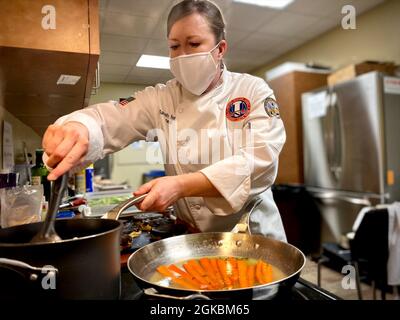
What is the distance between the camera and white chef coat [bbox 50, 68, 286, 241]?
1.91 ft

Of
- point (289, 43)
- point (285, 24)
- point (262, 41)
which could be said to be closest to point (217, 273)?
point (262, 41)

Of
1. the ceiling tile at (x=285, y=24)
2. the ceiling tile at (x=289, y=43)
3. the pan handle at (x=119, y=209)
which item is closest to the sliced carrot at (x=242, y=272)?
the pan handle at (x=119, y=209)

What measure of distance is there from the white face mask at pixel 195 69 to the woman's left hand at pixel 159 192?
223mm

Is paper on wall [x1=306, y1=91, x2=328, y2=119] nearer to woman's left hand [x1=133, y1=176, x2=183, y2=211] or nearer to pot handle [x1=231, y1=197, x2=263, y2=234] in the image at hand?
pot handle [x1=231, y1=197, x2=263, y2=234]

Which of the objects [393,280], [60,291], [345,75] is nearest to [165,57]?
[60,291]

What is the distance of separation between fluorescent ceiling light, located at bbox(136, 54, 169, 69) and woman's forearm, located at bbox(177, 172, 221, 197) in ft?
0.84

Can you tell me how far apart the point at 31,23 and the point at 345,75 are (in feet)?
7.72

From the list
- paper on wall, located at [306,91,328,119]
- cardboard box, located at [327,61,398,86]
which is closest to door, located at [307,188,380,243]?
paper on wall, located at [306,91,328,119]

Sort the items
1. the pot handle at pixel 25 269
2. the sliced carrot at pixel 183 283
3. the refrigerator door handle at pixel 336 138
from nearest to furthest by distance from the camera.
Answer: the pot handle at pixel 25 269 → the sliced carrot at pixel 183 283 → the refrigerator door handle at pixel 336 138

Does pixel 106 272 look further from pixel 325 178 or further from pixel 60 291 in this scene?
pixel 325 178

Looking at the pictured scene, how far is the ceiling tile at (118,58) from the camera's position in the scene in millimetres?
614

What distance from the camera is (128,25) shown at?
0.61 metres

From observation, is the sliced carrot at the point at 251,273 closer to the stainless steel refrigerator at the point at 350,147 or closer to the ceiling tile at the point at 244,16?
the ceiling tile at the point at 244,16

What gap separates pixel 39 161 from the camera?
0.67 m
